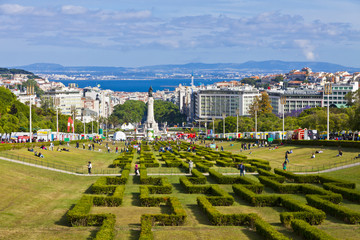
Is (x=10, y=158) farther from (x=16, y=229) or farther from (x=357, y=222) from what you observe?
(x=357, y=222)

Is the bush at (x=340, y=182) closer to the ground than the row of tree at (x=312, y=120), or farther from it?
closer to the ground

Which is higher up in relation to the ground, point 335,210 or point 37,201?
point 335,210

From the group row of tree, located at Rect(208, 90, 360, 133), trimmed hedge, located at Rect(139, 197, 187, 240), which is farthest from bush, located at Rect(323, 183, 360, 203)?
row of tree, located at Rect(208, 90, 360, 133)

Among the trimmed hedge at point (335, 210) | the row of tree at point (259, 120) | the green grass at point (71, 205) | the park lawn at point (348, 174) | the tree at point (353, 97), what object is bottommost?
the green grass at point (71, 205)

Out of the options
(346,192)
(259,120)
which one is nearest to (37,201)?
(346,192)

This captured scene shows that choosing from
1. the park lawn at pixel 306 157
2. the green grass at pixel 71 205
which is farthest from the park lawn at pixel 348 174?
the park lawn at pixel 306 157

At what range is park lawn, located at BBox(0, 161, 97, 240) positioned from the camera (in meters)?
25.6

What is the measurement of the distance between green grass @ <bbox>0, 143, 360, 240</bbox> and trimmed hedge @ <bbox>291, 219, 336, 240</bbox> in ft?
1.55

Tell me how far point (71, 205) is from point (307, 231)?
16.0 m

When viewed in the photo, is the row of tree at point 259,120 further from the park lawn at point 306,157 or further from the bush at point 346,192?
the bush at point 346,192

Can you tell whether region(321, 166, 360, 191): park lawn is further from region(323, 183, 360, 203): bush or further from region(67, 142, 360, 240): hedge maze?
region(323, 183, 360, 203): bush

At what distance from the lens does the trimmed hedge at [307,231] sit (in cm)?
2231

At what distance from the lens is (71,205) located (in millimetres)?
33156

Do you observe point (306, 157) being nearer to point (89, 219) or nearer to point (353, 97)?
point (353, 97)
